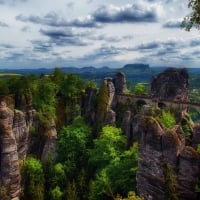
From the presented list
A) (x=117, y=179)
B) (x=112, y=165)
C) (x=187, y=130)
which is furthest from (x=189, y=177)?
(x=187, y=130)

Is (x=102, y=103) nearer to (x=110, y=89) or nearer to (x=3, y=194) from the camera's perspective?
(x=110, y=89)

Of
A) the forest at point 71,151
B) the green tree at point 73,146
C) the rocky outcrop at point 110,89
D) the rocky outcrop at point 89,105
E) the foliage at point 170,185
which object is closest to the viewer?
the foliage at point 170,185

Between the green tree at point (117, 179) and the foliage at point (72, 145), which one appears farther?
the foliage at point (72, 145)

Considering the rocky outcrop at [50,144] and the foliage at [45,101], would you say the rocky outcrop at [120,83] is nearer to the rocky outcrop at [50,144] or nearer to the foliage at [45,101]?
the foliage at [45,101]

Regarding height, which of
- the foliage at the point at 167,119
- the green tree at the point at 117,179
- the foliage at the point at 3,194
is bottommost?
the foliage at the point at 3,194

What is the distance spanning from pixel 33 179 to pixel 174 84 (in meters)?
36.2

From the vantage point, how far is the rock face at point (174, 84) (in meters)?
85.4

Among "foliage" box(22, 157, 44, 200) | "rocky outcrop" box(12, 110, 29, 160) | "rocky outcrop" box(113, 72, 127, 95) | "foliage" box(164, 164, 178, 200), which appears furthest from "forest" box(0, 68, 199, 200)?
"foliage" box(164, 164, 178, 200)

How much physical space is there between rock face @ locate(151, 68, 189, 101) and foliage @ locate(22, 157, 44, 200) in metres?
31.4

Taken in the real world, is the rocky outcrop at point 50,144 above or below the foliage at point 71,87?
below

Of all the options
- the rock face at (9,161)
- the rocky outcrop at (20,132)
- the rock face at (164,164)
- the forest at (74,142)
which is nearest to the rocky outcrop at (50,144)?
the forest at (74,142)

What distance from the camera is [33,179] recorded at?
74.5m

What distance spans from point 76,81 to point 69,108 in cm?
725

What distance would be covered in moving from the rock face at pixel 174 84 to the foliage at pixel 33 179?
31.4 m
